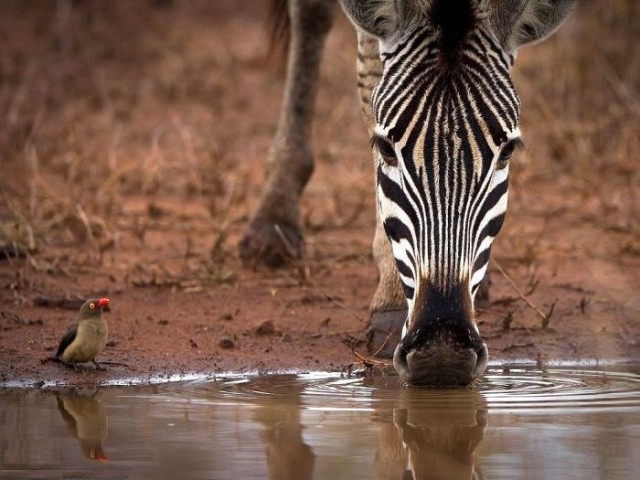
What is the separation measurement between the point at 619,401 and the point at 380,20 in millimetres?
1720

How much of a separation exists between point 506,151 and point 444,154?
0.27 meters

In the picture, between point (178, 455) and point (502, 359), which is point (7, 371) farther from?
point (502, 359)

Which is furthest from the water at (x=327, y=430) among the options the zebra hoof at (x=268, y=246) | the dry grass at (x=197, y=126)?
the dry grass at (x=197, y=126)

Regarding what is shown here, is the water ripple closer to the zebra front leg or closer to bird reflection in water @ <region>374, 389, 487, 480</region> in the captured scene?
bird reflection in water @ <region>374, 389, 487, 480</region>

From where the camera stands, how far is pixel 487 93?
184 inches

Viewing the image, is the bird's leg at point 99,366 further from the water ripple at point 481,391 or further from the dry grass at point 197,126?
the dry grass at point 197,126

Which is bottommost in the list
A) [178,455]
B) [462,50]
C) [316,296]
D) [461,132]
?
[178,455]

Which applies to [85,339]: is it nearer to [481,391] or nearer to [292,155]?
[481,391]

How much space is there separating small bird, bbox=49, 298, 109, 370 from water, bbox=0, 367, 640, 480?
202 mm

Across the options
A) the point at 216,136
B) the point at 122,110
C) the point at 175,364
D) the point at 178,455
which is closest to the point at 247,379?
the point at 175,364

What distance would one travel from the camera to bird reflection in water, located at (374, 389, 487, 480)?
12.2ft

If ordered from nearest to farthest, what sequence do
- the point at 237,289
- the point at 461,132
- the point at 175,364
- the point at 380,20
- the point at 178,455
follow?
the point at 178,455
the point at 461,132
the point at 380,20
the point at 175,364
the point at 237,289

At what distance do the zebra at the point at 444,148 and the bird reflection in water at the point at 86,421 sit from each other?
1.05 m

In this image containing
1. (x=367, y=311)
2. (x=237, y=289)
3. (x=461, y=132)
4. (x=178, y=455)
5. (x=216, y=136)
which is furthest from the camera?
(x=216, y=136)
